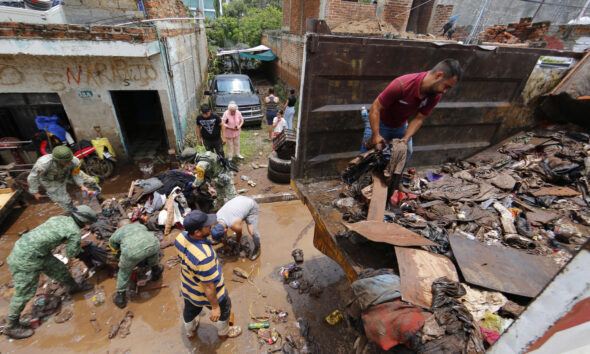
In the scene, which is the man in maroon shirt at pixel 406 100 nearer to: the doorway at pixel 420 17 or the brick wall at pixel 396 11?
the brick wall at pixel 396 11

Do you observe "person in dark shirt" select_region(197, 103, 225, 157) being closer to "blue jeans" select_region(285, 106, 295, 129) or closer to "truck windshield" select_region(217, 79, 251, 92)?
"blue jeans" select_region(285, 106, 295, 129)

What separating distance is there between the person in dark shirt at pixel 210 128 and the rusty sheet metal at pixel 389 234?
4247 millimetres

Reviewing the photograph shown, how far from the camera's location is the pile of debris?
7742 millimetres

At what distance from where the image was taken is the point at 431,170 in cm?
370

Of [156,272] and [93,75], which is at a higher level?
[93,75]

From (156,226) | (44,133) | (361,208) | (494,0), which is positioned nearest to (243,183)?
(156,226)

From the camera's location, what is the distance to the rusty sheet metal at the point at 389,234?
184 cm

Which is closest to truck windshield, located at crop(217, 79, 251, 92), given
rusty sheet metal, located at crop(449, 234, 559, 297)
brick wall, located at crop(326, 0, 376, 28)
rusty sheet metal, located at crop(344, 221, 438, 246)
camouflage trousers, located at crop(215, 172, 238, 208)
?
brick wall, located at crop(326, 0, 376, 28)

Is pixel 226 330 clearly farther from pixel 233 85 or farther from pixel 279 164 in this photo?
pixel 233 85

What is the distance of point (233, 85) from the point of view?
989 centimetres

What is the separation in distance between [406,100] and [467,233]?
1411mm

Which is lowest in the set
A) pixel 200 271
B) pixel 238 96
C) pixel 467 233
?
pixel 238 96

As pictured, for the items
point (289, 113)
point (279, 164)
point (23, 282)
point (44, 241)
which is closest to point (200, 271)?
point (44, 241)

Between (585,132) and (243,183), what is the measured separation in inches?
243
